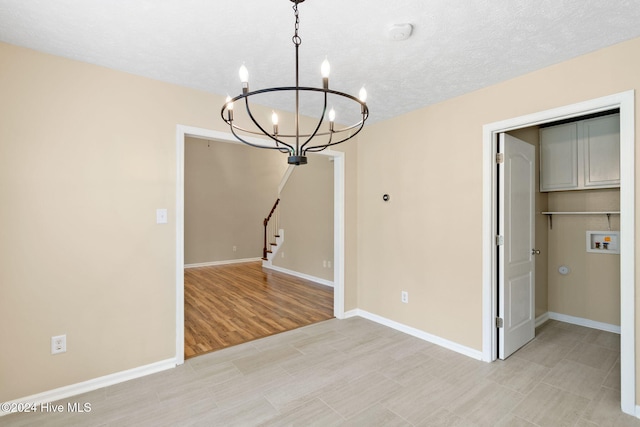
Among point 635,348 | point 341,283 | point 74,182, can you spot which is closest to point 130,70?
point 74,182

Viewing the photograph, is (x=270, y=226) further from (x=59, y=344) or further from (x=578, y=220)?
(x=578, y=220)

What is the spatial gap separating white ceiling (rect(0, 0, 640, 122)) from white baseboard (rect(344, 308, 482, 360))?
2.48 metres

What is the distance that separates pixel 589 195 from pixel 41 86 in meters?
5.50

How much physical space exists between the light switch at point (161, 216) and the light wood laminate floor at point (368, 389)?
1.30 m

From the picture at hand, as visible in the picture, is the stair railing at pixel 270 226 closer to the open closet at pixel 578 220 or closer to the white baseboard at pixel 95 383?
the white baseboard at pixel 95 383

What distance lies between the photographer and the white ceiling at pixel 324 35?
68.5 inches

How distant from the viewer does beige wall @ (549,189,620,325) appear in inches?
139

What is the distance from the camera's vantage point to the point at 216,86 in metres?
2.80

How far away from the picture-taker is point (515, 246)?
3.00 m

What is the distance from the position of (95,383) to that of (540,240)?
4819 millimetres

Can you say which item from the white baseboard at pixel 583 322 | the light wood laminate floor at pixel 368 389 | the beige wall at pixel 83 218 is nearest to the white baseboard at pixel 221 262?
the light wood laminate floor at pixel 368 389

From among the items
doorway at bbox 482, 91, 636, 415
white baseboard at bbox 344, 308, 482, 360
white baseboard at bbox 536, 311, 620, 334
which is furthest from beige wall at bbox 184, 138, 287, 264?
doorway at bbox 482, 91, 636, 415

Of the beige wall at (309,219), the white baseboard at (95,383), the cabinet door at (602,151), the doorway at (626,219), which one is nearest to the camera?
the doorway at (626,219)

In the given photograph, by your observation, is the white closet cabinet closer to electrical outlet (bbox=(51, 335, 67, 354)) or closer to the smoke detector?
→ the smoke detector
